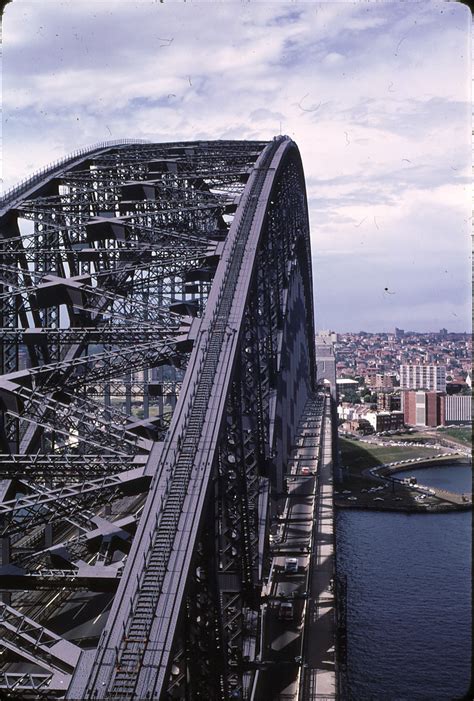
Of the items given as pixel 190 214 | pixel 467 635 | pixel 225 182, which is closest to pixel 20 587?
pixel 190 214

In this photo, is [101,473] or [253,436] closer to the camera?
[101,473]

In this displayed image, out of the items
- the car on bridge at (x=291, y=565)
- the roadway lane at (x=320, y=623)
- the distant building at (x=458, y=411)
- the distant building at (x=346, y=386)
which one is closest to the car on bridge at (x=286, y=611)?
the roadway lane at (x=320, y=623)

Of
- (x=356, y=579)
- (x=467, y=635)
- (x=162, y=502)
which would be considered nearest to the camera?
(x=162, y=502)

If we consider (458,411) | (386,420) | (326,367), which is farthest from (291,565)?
(458,411)

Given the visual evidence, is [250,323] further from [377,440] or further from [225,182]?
[377,440]

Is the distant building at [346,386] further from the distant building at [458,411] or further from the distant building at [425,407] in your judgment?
the distant building at [458,411]

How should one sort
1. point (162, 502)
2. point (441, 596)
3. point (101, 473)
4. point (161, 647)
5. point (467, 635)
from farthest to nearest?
point (441, 596), point (467, 635), point (101, 473), point (162, 502), point (161, 647)
